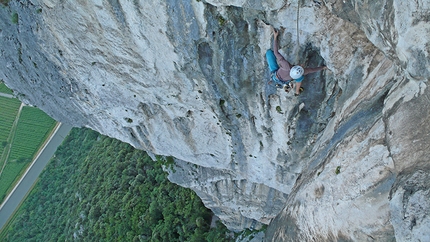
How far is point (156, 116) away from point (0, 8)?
19.4 ft

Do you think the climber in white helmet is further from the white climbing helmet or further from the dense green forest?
the dense green forest

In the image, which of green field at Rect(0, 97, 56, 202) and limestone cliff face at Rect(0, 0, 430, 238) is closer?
limestone cliff face at Rect(0, 0, 430, 238)

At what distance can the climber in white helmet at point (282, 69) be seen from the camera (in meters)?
7.22

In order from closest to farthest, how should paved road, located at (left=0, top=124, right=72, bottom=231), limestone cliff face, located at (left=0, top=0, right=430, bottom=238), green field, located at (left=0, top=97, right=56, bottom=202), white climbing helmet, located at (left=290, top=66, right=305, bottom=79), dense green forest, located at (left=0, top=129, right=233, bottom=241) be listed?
limestone cliff face, located at (left=0, top=0, right=430, bottom=238), white climbing helmet, located at (left=290, top=66, right=305, bottom=79), dense green forest, located at (left=0, top=129, right=233, bottom=241), paved road, located at (left=0, top=124, right=72, bottom=231), green field, located at (left=0, top=97, right=56, bottom=202)

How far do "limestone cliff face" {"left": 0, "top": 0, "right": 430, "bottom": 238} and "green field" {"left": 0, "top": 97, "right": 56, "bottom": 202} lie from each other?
21665mm

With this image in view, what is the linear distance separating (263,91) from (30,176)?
30382 mm

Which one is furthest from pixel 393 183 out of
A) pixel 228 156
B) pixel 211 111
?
pixel 228 156

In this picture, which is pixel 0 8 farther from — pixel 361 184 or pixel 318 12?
pixel 361 184

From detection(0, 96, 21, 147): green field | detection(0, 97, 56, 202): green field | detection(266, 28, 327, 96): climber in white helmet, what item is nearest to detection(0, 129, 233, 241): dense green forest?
detection(0, 97, 56, 202): green field

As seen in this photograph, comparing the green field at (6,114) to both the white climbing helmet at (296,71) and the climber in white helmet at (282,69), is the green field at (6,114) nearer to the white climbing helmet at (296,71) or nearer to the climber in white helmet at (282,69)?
the climber in white helmet at (282,69)

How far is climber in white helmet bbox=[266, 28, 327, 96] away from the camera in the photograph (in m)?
7.22

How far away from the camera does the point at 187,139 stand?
1298 centimetres

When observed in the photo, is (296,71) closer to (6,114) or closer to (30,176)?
(30,176)

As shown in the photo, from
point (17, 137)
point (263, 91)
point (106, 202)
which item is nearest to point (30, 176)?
point (17, 137)
